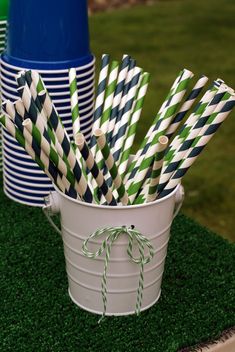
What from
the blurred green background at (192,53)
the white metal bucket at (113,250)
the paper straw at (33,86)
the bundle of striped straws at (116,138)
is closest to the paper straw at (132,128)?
the bundle of striped straws at (116,138)

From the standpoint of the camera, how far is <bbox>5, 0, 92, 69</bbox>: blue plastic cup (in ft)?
4.64

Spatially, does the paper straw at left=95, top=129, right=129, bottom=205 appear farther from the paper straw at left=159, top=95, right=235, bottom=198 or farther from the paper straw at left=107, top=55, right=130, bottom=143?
the paper straw at left=107, top=55, right=130, bottom=143

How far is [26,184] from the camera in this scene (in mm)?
1534

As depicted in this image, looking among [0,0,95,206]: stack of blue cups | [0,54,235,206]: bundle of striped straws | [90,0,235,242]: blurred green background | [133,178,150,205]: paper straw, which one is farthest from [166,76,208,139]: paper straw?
[90,0,235,242]: blurred green background

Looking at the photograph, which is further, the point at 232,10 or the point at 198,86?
the point at 232,10

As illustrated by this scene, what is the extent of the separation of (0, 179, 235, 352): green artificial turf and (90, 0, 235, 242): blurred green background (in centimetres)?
48

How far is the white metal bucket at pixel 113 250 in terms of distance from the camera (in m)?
1.08

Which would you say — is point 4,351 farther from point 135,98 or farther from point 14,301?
point 135,98

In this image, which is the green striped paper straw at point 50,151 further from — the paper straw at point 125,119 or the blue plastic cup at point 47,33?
the blue plastic cup at point 47,33

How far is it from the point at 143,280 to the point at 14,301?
0.79ft

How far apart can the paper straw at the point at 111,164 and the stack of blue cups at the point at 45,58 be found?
0.45m

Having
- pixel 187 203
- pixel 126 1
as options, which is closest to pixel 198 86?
pixel 187 203

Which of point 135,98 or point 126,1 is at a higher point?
point 135,98

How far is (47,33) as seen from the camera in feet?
4.66
